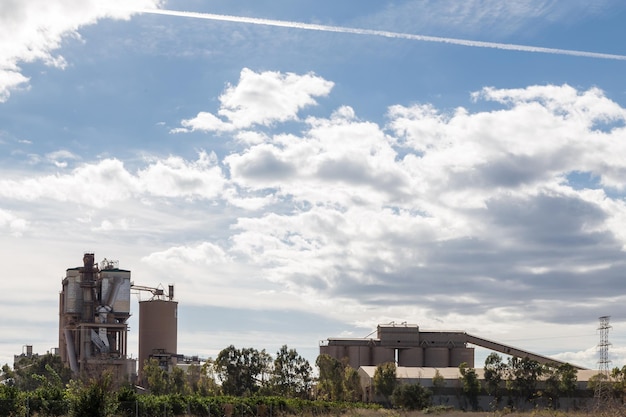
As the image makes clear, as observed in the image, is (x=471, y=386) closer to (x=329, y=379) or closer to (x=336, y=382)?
(x=336, y=382)

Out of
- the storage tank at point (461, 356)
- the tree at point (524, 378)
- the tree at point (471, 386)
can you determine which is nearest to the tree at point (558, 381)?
Answer: the tree at point (524, 378)

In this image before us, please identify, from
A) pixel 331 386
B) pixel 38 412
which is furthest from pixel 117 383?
pixel 38 412

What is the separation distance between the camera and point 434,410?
78.2 m

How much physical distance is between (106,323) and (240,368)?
164 ft

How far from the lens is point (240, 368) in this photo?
11194 centimetres

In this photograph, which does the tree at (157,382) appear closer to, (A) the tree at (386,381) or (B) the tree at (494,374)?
(A) the tree at (386,381)

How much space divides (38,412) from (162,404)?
9.08 metres

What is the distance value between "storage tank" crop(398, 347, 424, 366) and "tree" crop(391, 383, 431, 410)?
133 feet

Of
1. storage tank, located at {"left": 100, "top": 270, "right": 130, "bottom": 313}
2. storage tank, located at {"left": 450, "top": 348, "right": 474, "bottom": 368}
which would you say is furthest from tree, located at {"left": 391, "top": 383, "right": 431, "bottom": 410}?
storage tank, located at {"left": 100, "top": 270, "right": 130, "bottom": 313}

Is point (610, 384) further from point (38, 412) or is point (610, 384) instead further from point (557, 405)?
point (38, 412)

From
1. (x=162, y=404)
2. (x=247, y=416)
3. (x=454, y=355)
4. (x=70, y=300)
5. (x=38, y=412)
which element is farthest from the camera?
(x=70, y=300)

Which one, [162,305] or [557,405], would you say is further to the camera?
[162,305]

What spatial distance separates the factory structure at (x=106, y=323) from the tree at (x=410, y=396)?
62.1 m

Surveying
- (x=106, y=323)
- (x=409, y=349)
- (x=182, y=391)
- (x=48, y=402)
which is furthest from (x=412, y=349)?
(x=48, y=402)
